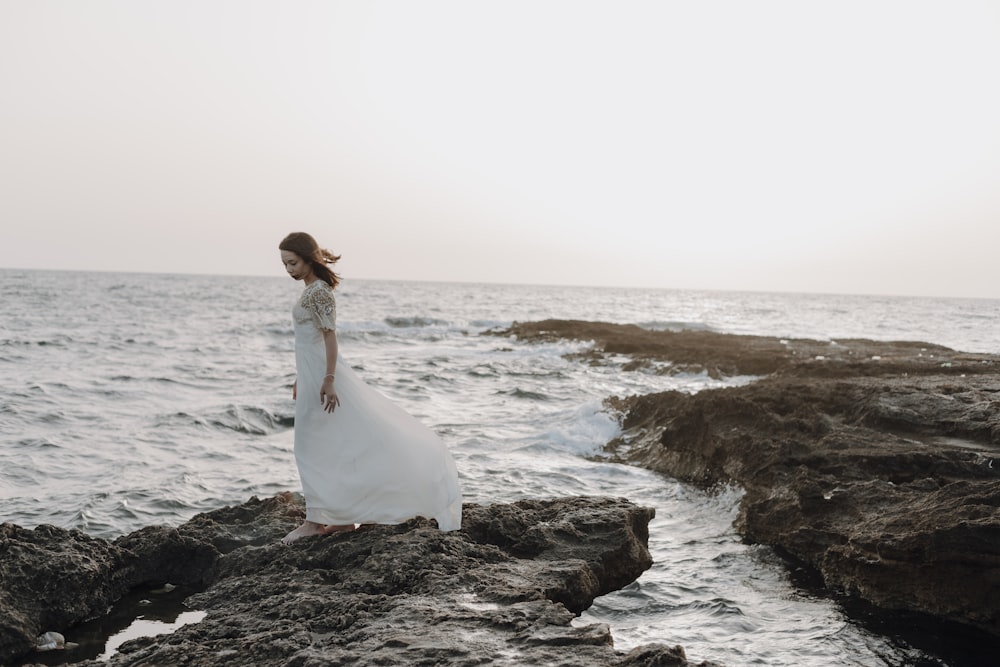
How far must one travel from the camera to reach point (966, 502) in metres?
5.66

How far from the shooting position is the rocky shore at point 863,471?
548cm

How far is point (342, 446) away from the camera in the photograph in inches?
213

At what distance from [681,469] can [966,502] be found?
→ 4.69m

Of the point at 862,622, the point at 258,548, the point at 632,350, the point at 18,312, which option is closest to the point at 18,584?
the point at 258,548

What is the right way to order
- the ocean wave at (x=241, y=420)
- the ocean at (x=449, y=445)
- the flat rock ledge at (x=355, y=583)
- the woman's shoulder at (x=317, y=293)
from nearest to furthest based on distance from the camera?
the flat rock ledge at (x=355, y=583) < the woman's shoulder at (x=317, y=293) < the ocean at (x=449, y=445) < the ocean wave at (x=241, y=420)

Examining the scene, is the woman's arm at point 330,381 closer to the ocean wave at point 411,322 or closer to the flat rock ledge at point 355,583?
the flat rock ledge at point 355,583

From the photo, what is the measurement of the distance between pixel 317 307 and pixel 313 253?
0.38 meters

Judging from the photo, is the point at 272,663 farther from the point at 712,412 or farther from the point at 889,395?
the point at 889,395

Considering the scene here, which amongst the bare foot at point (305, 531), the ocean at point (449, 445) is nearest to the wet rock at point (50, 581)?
the bare foot at point (305, 531)

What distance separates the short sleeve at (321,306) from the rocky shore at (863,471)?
4.44m

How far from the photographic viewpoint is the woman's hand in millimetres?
5352

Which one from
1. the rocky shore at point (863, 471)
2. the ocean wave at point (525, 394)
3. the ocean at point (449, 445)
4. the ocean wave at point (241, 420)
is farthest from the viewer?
the ocean wave at point (525, 394)

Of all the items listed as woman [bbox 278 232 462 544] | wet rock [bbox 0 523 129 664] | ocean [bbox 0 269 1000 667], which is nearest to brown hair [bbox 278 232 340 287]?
A: woman [bbox 278 232 462 544]

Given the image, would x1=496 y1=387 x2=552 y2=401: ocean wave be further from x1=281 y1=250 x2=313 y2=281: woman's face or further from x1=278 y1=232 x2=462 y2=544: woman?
x1=281 y1=250 x2=313 y2=281: woman's face
